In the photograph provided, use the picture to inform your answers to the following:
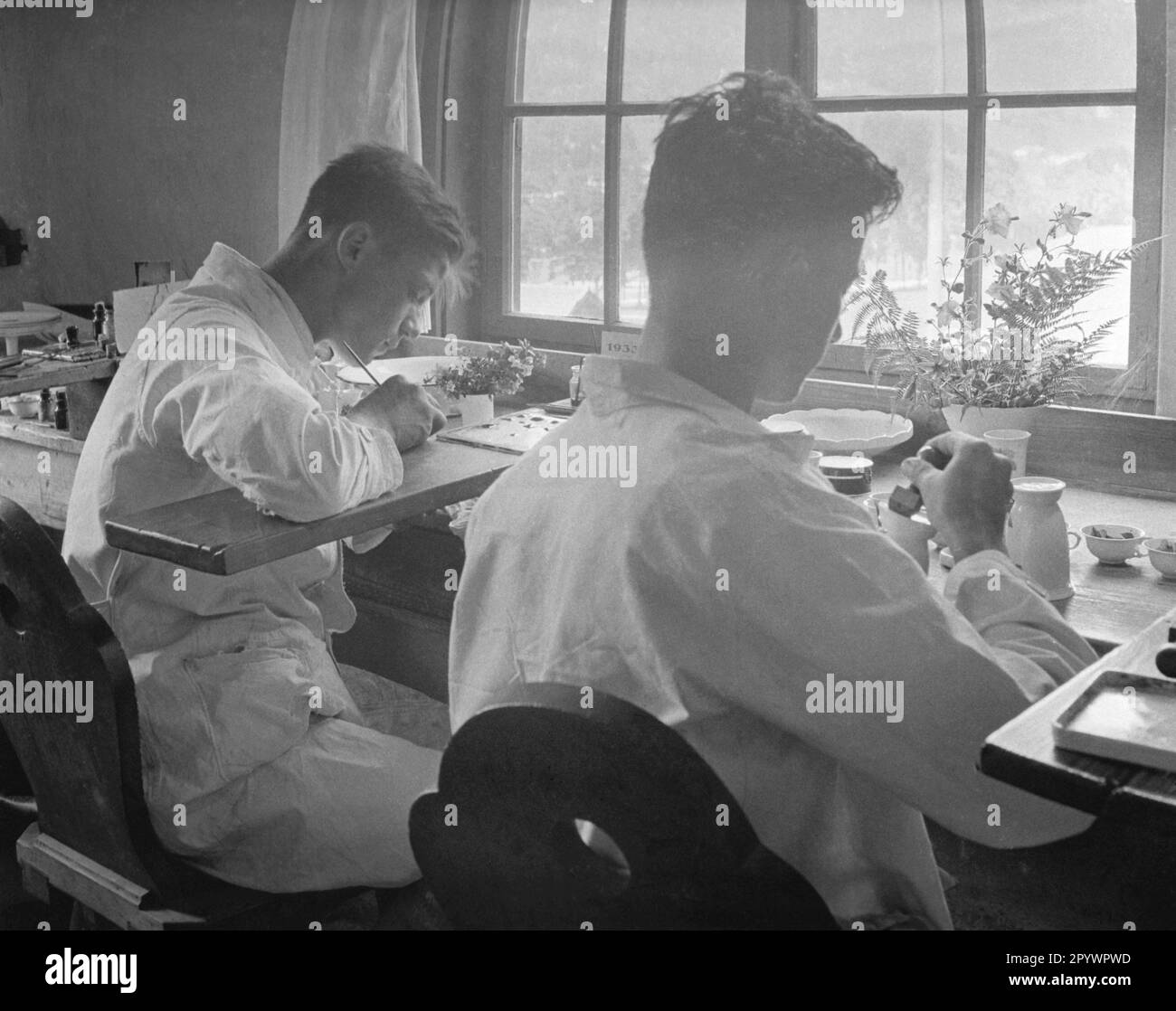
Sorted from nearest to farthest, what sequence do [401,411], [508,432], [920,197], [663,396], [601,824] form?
[601,824] → [663,396] → [401,411] → [508,432] → [920,197]

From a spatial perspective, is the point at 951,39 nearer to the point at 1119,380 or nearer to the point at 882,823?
the point at 1119,380

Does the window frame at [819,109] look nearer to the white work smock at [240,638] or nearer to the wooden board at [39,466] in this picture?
the white work smock at [240,638]

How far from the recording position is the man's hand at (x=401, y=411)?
196 cm

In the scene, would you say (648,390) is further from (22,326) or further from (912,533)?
(22,326)

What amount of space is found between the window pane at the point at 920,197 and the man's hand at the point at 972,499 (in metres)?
1.37

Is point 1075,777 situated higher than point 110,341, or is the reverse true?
point 110,341

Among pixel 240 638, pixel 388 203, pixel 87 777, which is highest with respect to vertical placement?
pixel 388 203

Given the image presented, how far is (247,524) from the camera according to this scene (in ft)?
5.11

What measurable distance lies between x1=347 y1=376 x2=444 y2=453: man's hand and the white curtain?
1.46 meters

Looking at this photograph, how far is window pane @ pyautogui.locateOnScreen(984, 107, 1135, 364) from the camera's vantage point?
2.44 metres

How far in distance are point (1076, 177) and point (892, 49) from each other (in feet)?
1.64

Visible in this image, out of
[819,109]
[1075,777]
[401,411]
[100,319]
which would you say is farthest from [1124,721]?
[100,319]

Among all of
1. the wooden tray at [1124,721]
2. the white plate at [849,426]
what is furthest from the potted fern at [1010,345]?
the wooden tray at [1124,721]

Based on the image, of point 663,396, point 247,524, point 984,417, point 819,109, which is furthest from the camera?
point 819,109
